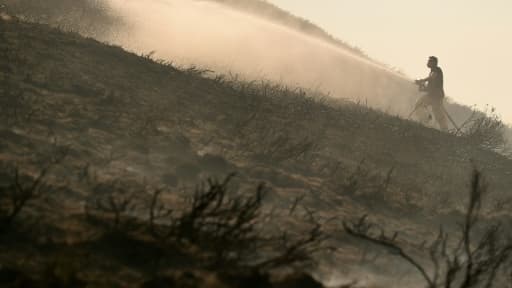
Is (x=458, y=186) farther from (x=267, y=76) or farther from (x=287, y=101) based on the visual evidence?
(x=267, y=76)

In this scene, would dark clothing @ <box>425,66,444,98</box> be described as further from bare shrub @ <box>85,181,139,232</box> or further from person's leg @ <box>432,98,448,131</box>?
bare shrub @ <box>85,181,139,232</box>

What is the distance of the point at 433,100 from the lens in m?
11.6

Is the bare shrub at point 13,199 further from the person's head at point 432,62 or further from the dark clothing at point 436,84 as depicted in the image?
the person's head at point 432,62

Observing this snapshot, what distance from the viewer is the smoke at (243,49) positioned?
1211 cm

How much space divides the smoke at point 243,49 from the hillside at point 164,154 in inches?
173

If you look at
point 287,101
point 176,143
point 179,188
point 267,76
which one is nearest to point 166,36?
point 267,76

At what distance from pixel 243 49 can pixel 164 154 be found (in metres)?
9.76

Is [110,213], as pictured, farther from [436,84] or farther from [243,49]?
[243,49]

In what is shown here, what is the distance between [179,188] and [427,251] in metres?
2.07

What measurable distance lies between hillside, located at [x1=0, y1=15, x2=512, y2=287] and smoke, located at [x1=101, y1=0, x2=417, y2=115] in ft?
14.4

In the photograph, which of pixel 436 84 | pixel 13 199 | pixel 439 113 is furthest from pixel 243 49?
pixel 13 199

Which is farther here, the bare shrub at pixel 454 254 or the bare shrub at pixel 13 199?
the bare shrub at pixel 454 254

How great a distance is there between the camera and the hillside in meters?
2.55

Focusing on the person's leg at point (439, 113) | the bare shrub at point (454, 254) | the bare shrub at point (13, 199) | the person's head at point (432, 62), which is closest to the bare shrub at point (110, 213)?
the bare shrub at point (13, 199)
